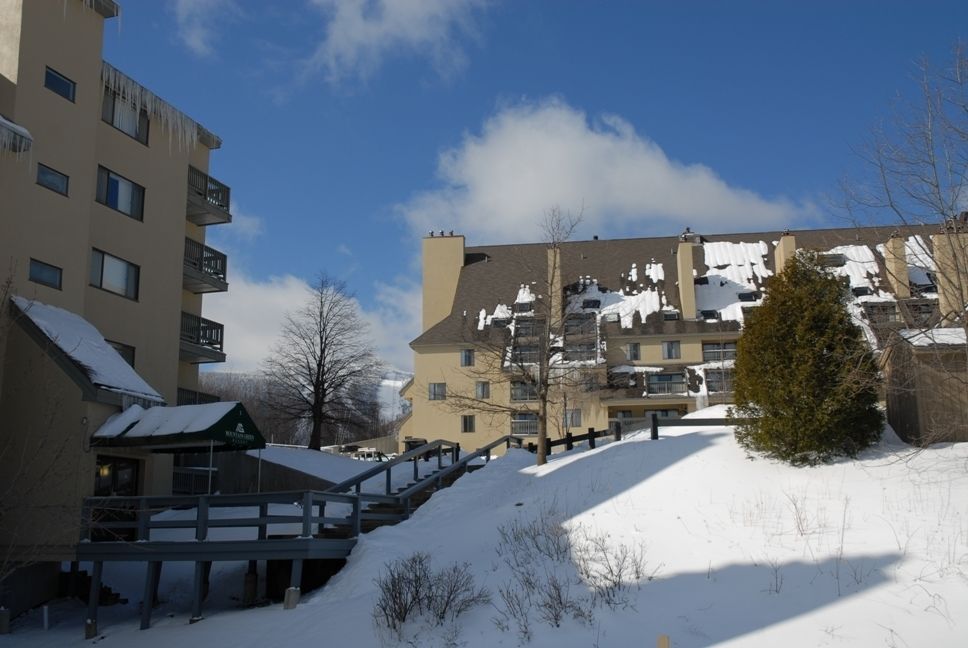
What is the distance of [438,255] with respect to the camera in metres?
58.5

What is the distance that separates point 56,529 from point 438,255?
40.7 m

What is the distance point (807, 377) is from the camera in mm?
17422

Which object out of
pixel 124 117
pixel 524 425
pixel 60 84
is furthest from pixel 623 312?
pixel 60 84

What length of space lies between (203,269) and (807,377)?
22.6 m

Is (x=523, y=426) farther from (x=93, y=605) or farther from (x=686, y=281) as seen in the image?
(x=93, y=605)

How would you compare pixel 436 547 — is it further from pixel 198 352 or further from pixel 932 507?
pixel 198 352

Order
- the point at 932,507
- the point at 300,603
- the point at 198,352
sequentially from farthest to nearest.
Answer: the point at 198,352
the point at 300,603
the point at 932,507

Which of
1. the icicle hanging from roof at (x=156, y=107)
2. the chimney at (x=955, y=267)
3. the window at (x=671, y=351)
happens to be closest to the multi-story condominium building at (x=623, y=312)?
the window at (x=671, y=351)

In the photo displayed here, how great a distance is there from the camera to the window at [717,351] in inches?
1975

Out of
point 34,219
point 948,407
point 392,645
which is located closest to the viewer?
point 392,645

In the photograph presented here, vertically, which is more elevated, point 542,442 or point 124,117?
point 124,117

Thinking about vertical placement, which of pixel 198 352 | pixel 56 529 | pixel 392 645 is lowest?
pixel 392 645

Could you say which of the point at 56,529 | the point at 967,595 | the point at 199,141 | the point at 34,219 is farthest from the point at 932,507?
the point at 199,141

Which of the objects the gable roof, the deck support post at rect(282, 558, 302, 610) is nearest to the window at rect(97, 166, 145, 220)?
the deck support post at rect(282, 558, 302, 610)
